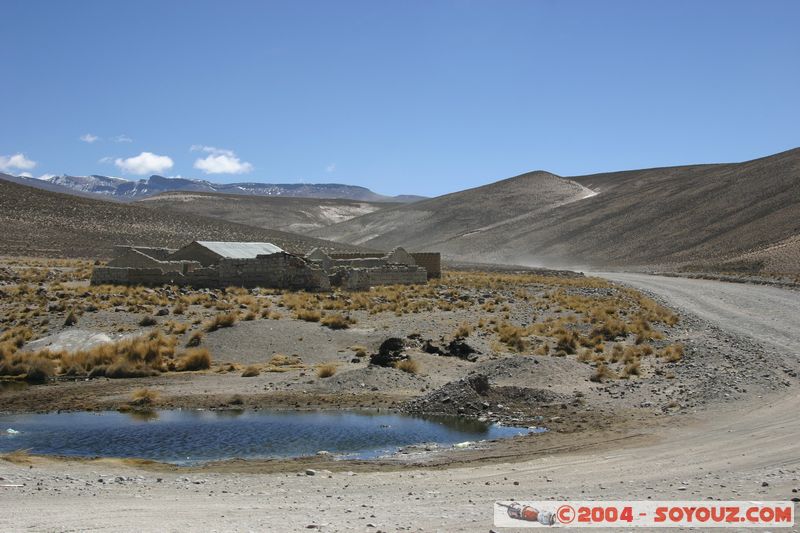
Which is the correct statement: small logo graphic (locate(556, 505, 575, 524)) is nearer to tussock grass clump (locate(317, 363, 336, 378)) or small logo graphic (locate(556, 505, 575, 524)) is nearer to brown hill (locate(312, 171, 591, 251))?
tussock grass clump (locate(317, 363, 336, 378))

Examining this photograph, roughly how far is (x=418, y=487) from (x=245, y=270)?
2940cm

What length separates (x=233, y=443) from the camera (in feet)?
47.6

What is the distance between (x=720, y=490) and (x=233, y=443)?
803 centimetres

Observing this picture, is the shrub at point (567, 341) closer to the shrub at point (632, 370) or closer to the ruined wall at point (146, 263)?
the shrub at point (632, 370)

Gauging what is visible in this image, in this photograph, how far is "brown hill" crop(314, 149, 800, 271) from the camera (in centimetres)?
8881

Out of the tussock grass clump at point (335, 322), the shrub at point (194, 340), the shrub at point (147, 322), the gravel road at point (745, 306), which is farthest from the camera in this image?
the gravel road at point (745, 306)

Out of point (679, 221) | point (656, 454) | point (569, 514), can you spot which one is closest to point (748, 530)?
point (569, 514)

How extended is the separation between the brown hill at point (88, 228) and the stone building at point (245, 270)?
22.2 metres

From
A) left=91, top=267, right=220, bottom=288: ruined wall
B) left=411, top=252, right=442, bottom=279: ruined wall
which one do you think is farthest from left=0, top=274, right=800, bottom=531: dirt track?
left=411, top=252, right=442, bottom=279: ruined wall

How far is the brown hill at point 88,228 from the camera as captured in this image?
6594 centimetres

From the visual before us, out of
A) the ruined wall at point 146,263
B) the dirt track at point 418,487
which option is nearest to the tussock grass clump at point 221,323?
the ruined wall at point 146,263

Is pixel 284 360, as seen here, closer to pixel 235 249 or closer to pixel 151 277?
pixel 151 277

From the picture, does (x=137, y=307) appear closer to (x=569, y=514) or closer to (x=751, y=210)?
(x=569, y=514)

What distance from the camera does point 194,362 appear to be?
22.3 meters
